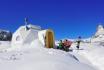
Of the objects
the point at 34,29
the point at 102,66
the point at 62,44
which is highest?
the point at 34,29

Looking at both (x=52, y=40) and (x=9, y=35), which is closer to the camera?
(x=52, y=40)

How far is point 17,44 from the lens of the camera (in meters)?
34.6

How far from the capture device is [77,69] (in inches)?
484

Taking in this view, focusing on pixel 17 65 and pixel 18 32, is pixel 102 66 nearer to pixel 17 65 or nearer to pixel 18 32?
pixel 17 65

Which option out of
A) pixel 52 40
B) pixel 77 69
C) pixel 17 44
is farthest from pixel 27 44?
pixel 77 69

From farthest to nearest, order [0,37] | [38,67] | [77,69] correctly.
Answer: [0,37] < [77,69] < [38,67]

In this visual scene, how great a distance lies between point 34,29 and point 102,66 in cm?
1999

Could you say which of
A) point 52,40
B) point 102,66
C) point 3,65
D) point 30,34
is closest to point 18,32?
point 30,34

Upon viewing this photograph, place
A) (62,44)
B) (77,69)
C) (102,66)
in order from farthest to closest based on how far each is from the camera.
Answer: (62,44) < (102,66) < (77,69)

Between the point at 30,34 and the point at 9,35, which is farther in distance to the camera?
the point at 9,35

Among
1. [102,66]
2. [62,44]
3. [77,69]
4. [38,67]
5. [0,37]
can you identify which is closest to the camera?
[38,67]

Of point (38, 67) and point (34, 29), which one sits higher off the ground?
point (34, 29)

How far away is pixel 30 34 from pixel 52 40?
557cm

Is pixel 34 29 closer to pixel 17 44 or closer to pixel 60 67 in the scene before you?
pixel 17 44
